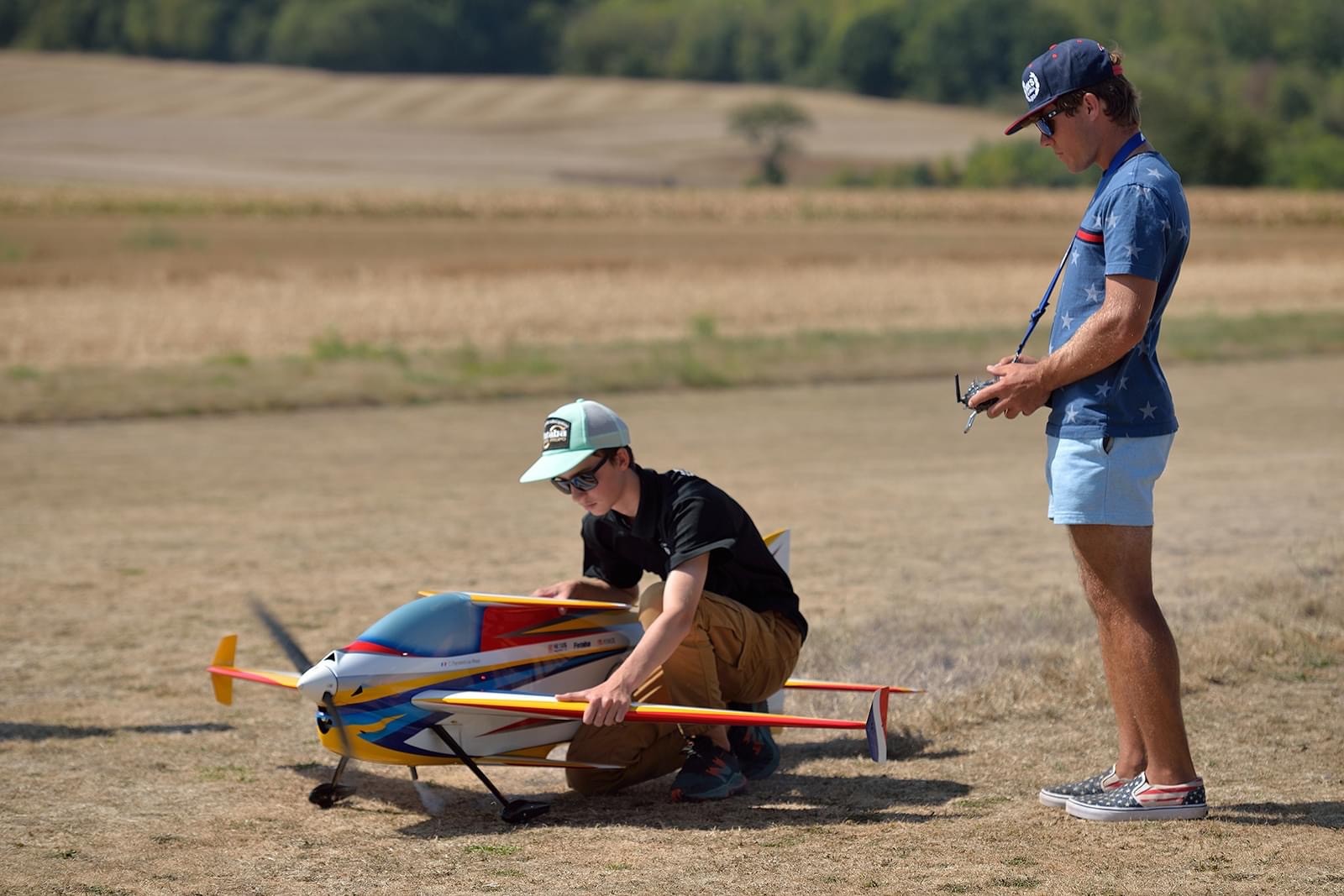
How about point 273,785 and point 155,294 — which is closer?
point 273,785

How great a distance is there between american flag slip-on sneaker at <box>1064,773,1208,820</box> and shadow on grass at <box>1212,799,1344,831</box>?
0.39 feet

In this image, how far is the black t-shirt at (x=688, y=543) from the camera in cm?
534

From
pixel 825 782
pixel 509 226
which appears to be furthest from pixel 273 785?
pixel 509 226

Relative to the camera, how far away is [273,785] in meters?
5.85

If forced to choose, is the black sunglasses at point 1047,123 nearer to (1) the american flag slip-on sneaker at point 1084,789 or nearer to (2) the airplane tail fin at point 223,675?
(1) the american flag slip-on sneaker at point 1084,789

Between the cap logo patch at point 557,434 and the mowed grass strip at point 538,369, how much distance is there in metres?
13.6

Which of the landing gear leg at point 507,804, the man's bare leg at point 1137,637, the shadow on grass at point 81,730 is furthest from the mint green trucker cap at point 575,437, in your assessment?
the shadow on grass at point 81,730

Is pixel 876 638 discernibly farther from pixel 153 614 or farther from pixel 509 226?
pixel 509 226

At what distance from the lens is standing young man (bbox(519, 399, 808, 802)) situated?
5227 millimetres

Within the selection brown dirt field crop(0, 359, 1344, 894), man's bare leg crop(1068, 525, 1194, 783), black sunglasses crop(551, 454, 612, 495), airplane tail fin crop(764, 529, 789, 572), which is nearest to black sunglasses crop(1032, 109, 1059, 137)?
man's bare leg crop(1068, 525, 1194, 783)

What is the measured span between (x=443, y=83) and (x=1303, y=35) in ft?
230

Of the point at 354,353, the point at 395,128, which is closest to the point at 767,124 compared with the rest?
the point at 395,128

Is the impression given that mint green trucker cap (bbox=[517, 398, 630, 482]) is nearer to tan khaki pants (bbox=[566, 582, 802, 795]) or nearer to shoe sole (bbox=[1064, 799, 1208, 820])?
tan khaki pants (bbox=[566, 582, 802, 795])

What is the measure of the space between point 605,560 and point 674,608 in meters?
0.78
